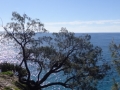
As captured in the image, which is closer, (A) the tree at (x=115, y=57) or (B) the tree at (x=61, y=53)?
(A) the tree at (x=115, y=57)

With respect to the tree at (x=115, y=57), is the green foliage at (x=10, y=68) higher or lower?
lower

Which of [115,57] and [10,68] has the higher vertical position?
[115,57]

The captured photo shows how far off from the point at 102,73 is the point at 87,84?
433cm

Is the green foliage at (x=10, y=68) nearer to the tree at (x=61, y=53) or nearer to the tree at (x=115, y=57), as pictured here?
the tree at (x=61, y=53)

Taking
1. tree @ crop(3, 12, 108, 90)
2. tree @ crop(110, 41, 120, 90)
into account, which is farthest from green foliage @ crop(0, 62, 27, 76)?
tree @ crop(110, 41, 120, 90)

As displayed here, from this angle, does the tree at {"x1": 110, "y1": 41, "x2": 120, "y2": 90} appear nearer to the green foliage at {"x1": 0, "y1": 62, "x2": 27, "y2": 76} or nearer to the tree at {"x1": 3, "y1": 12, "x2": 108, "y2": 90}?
the tree at {"x1": 3, "y1": 12, "x2": 108, "y2": 90}

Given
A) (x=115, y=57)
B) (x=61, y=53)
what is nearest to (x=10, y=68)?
(x=61, y=53)

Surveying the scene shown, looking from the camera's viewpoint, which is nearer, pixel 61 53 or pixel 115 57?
pixel 115 57

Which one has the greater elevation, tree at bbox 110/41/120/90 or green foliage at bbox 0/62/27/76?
tree at bbox 110/41/120/90

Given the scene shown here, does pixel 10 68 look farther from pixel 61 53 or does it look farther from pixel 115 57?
pixel 115 57

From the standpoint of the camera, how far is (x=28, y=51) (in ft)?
104

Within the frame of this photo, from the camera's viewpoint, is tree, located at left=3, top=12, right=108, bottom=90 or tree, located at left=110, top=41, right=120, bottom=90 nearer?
tree, located at left=110, top=41, right=120, bottom=90

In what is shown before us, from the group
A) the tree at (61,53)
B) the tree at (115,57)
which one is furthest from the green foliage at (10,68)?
the tree at (115,57)

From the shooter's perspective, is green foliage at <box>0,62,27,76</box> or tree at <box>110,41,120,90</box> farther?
green foliage at <box>0,62,27,76</box>
